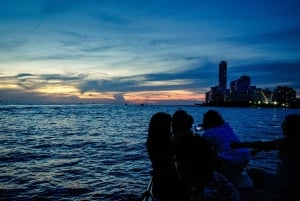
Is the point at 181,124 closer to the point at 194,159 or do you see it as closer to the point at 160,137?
the point at 160,137

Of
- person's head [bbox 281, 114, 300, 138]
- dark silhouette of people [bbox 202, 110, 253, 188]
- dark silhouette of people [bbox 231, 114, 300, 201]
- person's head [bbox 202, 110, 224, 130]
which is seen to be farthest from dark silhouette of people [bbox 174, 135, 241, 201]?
person's head [bbox 202, 110, 224, 130]

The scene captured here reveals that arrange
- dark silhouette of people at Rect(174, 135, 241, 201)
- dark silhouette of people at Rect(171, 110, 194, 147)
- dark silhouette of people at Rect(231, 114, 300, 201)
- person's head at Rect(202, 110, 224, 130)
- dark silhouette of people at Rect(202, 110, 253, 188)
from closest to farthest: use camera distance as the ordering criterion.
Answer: dark silhouette of people at Rect(174, 135, 241, 201)
dark silhouette of people at Rect(231, 114, 300, 201)
dark silhouette of people at Rect(171, 110, 194, 147)
dark silhouette of people at Rect(202, 110, 253, 188)
person's head at Rect(202, 110, 224, 130)

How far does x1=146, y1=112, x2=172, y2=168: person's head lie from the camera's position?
20.2 ft

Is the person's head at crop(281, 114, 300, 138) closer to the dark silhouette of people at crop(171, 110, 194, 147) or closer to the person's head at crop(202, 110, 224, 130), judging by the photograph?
the person's head at crop(202, 110, 224, 130)

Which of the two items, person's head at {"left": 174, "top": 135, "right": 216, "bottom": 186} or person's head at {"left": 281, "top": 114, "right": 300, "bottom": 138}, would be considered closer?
person's head at {"left": 174, "top": 135, "right": 216, "bottom": 186}

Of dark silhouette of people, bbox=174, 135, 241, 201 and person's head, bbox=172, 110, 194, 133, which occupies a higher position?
person's head, bbox=172, 110, 194, 133

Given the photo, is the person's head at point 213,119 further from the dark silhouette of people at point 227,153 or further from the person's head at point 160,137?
the person's head at point 160,137

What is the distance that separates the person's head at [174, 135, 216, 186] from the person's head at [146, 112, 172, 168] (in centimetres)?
144

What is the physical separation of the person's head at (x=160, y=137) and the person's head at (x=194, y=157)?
144 centimetres

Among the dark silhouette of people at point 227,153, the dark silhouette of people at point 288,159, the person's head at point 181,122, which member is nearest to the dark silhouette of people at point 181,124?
the person's head at point 181,122

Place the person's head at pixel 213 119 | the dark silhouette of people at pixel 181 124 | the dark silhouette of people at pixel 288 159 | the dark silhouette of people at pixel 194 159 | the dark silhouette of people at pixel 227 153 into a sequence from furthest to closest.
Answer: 1. the person's head at pixel 213 119
2. the dark silhouette of people at pixel 227 153
3. the dark silhouette of people at pixel 181 124
4. the dark silhouette of people at pixel 288 159
5. the dark silhouette of people at pixel 194 159

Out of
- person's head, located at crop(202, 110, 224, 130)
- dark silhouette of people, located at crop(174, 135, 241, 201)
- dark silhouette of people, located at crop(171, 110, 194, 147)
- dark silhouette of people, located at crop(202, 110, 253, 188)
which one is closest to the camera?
dark silhouette of people, located at crop(174, 135, 241, 201)

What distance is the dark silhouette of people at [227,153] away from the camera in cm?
718

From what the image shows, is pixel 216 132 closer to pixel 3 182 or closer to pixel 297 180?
pixel 297 180
